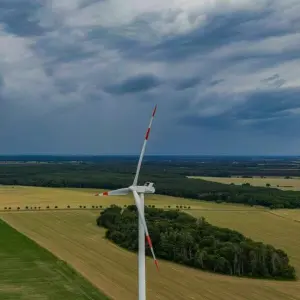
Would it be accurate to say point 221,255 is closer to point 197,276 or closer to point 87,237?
point 197,276

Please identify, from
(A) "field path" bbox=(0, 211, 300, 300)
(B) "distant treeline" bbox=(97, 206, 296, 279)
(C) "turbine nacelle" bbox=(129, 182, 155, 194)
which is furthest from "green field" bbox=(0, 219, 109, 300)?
Answer: (C) "turbine nacelle" bbox=(129, 182, 155, 194)

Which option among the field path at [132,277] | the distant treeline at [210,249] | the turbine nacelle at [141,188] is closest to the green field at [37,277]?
the field path at [132,277]

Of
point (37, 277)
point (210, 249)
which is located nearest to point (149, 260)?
point (210, 249)

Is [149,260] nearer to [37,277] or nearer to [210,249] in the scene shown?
[210,249]

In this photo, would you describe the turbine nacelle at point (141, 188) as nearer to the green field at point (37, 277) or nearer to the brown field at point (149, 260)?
the brown field at point (149, 260)

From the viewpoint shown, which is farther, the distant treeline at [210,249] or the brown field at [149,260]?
the distant treeline at [210,249]

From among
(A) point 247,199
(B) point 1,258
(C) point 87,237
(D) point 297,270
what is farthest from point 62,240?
(A) point 247,199

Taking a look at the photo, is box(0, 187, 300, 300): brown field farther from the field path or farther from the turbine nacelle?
the turbine nacelle
